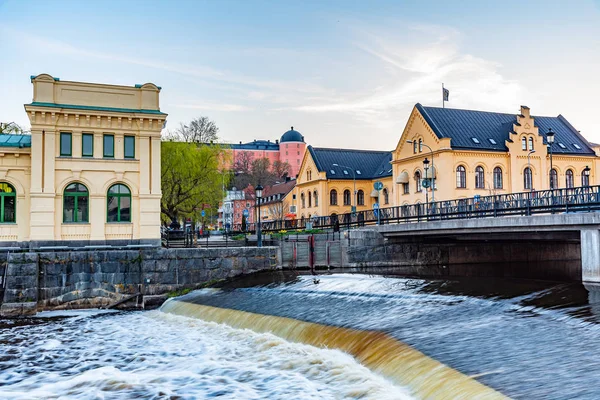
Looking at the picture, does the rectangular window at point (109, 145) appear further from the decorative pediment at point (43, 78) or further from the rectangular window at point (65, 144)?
the decorative pediment at point (43, 78)

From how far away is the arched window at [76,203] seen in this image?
29688mm

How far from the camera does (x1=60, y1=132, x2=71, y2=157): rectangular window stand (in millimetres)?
29625

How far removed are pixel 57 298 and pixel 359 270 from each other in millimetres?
16139

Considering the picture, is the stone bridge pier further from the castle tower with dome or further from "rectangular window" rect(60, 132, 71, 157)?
the castle tower with dome

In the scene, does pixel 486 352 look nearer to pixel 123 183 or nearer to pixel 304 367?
pixel 304 367

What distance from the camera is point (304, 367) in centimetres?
1398

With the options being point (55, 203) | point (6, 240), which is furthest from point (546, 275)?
point (6, 240)

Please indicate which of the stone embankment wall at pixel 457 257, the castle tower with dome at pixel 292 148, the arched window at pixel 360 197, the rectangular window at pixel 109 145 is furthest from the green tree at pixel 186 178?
the castle tower with dome at pixel 292 148

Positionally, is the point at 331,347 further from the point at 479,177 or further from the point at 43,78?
the point at 479,177

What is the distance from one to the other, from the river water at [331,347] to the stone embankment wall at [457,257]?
10.5 meters

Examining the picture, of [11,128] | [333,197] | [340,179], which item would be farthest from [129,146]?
[333,197]

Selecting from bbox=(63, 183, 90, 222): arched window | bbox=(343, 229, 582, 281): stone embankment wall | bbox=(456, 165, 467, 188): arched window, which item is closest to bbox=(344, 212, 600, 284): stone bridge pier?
bbox=(343, 229, 582, 281): stone embankment wall

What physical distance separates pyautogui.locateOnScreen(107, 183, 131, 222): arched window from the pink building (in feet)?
452

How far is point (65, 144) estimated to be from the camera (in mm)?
29703
